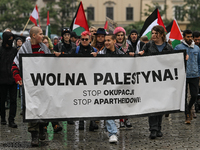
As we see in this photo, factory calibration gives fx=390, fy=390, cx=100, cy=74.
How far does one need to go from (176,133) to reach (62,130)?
2253 millimetres

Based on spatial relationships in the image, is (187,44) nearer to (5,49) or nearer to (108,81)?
(108,81)

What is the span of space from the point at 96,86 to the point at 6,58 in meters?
3.09

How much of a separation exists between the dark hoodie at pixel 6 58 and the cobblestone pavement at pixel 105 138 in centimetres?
103

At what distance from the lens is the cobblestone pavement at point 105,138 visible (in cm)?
633

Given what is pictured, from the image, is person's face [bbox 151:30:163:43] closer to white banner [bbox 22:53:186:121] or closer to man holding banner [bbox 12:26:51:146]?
white banner [bbox 22:53:186:121]

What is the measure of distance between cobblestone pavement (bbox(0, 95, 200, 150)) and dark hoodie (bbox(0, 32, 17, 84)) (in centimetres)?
103

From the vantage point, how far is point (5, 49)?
8.64 metres

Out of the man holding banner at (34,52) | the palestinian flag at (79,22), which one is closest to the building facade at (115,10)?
the palestinian flag at (79,22)

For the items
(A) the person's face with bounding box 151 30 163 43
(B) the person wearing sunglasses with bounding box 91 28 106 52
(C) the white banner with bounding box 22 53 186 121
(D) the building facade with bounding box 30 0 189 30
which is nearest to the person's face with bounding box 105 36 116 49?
(C) the white banner with bounding box 22 53 186 121

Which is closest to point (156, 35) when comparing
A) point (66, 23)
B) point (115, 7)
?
point (66, 23)

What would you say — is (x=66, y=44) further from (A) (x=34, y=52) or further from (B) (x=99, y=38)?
(A) (x=34, y=52)

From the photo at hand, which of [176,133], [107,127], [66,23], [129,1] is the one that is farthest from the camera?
[129,1]

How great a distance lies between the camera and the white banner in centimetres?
621

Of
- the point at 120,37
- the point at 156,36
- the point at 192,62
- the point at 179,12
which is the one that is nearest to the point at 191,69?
the point at 192,62
